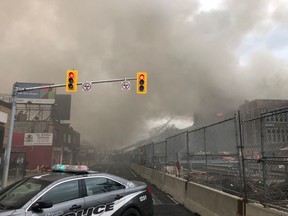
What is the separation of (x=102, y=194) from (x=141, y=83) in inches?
410

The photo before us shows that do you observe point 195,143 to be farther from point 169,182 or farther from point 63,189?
point 63,189

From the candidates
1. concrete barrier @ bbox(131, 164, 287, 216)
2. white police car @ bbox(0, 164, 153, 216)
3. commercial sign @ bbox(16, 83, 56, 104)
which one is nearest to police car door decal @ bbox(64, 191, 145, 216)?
white police car @ bbox(0, 164, 153, 216)

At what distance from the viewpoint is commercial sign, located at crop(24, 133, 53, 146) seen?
4319 cm

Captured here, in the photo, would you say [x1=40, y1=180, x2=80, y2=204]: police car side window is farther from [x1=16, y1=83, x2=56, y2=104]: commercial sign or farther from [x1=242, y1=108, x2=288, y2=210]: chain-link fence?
[x1=16, y1=83, x2=56, y2=104]: commercial sign

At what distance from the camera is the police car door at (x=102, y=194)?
18.5ft

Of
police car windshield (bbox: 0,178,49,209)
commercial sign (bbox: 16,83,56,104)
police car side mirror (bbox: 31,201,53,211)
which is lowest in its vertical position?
police car side mirror (bbox: 31,201,53,211)

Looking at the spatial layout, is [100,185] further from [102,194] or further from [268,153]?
[268,153]

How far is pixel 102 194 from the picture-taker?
5.92 m

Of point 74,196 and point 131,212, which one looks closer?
point 74,196

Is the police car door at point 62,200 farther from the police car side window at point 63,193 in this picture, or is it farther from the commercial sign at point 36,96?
the commercial sign at point 36,96

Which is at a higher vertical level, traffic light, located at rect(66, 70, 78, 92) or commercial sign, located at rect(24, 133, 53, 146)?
traffic light, located at rect(66, 70, 78, 92)

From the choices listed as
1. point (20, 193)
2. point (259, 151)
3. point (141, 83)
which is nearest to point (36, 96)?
point (141, 83)

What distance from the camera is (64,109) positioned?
212ft

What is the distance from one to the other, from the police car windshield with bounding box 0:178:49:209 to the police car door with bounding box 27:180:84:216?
20 centimetres
